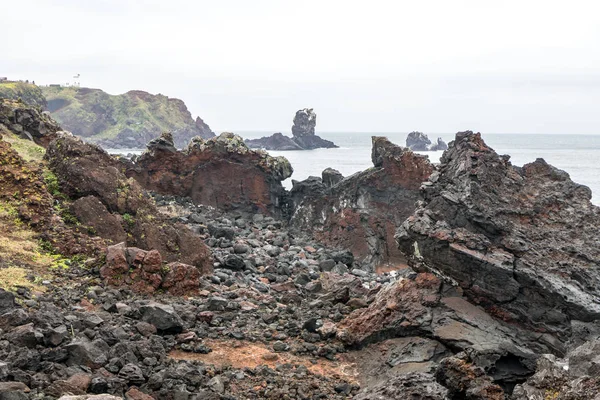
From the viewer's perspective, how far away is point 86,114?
130375 millimetres

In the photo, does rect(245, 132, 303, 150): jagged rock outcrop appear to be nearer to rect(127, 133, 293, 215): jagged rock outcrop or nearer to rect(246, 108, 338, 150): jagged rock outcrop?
rect(246, 108, 338, 150): jagged rock outcrop

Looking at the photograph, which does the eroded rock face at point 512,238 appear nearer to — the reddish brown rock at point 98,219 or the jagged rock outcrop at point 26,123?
the reddish brown rock at point 98,219

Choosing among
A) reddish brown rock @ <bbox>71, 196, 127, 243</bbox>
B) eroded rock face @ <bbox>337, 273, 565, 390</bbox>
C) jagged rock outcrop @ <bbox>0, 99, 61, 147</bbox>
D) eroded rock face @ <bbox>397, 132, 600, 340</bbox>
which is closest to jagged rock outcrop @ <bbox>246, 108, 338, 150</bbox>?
jagged rock outcrop @ <bbox>0, 99, 61, 147</bbox>

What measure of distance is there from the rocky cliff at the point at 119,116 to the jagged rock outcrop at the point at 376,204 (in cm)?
10052

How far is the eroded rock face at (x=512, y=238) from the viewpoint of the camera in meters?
9.78

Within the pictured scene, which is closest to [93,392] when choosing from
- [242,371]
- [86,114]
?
[242,371]

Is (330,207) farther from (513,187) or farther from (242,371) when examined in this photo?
(242,371)

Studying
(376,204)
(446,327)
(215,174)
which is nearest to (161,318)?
(446,327)

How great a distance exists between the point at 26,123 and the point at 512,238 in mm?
19338

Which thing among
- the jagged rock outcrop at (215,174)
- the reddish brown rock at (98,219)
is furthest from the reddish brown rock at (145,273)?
the jagged rock outcrop at (215,174)

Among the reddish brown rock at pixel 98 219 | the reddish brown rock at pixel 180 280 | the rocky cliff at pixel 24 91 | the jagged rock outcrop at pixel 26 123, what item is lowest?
the reddish brown rock at pixel 180 280

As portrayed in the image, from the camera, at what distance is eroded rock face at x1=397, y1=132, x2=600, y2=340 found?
9.78 metres

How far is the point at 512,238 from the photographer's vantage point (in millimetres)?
10547

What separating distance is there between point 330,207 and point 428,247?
52.2 ft
